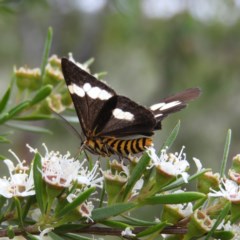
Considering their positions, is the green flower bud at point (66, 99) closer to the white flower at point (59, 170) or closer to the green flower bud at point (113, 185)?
the white flower at point (59, 170)

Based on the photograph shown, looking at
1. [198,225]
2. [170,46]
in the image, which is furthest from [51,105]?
[170,46]

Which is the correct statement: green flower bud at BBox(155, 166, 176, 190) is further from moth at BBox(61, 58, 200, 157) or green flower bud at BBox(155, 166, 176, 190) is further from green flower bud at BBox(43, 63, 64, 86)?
green flower bud at BBox(43, 63, 64, 86)

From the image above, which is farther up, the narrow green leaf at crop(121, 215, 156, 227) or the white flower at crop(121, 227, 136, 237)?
the narrow green leaf at crop(121, 215, 156, 227)

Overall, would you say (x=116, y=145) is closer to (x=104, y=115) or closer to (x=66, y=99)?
(x=104, y=115)

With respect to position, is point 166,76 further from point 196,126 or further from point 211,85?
point 196,126

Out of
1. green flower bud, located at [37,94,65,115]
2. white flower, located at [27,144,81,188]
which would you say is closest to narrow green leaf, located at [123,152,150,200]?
white flower, located at [27,144,81,188]

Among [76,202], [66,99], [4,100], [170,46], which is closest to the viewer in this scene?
[76,202]

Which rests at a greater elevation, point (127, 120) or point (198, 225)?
point (127, 120)
